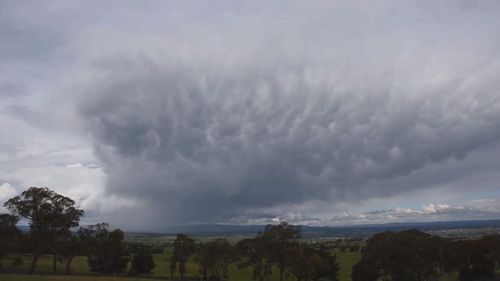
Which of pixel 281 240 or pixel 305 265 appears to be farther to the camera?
pixel 281 240

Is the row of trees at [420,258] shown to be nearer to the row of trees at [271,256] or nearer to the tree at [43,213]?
the row of trees at [271,256]

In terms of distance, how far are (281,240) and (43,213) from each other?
45224mm

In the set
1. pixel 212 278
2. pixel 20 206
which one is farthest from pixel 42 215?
pixel 212 278

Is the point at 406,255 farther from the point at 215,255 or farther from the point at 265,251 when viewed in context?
the point at 215,255

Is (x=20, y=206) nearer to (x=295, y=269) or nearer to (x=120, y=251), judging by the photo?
(x=120, y=251)

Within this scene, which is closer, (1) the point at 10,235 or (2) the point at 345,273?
(1) the point at 10,235

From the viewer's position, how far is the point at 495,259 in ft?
349

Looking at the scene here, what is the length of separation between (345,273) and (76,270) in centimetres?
6182

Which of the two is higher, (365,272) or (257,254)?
(257,254)

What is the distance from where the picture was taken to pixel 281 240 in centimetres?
9556

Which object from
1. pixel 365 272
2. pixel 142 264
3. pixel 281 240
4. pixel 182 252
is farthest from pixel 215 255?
pixel 365 272

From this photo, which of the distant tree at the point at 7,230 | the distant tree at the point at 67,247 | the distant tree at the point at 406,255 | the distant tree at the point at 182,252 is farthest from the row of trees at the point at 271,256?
the distant tree at the point at 7,230

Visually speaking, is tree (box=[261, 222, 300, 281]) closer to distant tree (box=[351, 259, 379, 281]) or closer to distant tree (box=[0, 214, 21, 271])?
distant tree (box=[351, 259, 379, 281])

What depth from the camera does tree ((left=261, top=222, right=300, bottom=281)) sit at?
312ft
